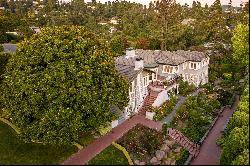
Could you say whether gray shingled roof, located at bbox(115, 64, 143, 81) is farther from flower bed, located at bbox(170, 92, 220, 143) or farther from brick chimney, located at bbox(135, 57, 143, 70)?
flower bed, located at bbox(170, 92, 220, 143)

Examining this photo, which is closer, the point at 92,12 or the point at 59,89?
the point at 59,89

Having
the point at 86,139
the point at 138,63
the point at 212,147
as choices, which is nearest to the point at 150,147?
the point at 86,139

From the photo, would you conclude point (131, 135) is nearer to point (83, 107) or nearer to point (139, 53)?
point (83, 107)

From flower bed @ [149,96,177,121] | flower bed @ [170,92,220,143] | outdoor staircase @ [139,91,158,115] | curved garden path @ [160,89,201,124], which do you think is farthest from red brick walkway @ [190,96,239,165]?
outdoor staircase @ [139,91,158,115]

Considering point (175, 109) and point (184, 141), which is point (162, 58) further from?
point (184, 141)

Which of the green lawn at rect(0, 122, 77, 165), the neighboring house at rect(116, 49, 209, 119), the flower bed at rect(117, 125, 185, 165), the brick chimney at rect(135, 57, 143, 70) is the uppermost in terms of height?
the brick chimney at rect(135, 57, 143, 70)

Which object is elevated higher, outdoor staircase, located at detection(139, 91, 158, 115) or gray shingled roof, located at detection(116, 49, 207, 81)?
gray shingled roof, located at detection(116, 49, 207, 81)

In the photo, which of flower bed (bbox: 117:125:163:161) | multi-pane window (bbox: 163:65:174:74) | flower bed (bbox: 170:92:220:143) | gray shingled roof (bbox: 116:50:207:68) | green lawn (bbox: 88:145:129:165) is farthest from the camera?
multi-pane window (bbox: 163:65:174:74)

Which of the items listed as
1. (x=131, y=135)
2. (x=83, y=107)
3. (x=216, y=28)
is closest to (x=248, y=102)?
(x=131, y=135)
